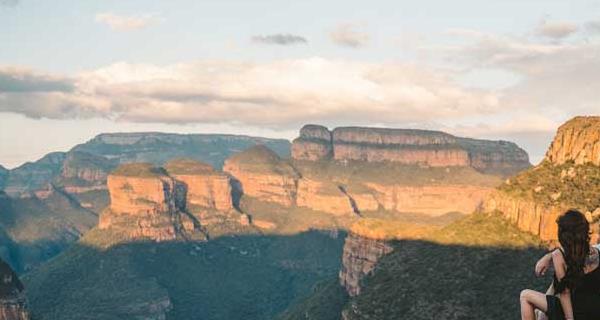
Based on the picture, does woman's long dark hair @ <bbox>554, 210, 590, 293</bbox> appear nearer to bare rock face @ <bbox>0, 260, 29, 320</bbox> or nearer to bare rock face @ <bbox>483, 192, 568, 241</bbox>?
bare rock face @ <bbox>483, 192, 568, 241</bbox>

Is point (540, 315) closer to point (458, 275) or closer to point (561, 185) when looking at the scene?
point (458, 275)

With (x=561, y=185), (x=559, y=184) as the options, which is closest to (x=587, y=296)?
(x=561, y=185)

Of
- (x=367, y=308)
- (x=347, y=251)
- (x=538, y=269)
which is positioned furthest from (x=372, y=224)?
(x=538, y=269)

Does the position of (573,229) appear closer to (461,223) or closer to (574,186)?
(574,186)

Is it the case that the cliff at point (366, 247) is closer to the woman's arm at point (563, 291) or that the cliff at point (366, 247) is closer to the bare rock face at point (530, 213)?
the bare rock face at point (530, 213)

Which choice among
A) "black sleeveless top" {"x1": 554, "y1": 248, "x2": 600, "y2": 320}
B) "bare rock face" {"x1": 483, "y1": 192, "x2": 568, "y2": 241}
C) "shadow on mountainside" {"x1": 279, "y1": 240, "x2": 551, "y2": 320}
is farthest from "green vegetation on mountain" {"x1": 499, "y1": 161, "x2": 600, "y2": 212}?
"black sleeveless top" {"x1": 554, "y1": 248, "x2": 600, "y2": 320}
